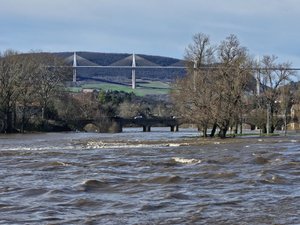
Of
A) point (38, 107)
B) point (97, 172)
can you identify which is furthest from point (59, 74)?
point (97, 172)

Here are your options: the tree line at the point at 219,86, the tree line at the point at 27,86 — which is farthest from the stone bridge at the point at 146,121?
the tree line at the point at 219,86

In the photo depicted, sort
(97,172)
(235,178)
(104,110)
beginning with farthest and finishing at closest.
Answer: (104,110)
(97,172)
(235,178)

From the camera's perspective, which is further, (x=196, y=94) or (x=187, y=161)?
(x=196, y=94)

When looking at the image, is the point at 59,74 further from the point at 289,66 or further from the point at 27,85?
the point at 289,66

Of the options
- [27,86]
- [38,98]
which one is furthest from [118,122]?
[27,86]

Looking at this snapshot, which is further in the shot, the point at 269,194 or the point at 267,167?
the point at 267,167

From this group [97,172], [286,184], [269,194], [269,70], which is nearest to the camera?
[269,194]

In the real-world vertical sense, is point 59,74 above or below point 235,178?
above

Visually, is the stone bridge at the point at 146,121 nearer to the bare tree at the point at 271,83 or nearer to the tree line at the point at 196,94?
the tree line at the point at 196,94

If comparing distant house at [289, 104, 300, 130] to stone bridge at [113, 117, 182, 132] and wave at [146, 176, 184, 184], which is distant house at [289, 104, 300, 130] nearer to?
stone bridge at [113, 117, 182, 132]

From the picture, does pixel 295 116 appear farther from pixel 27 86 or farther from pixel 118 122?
pixel 27 86

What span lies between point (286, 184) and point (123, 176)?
693 cm

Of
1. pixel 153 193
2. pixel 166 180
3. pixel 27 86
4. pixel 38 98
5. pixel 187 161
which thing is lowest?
pixel 153 193

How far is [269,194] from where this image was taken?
19.4 metres
